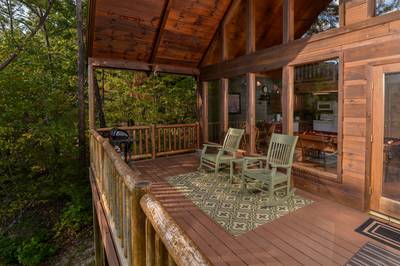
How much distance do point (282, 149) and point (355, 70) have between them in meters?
1.60

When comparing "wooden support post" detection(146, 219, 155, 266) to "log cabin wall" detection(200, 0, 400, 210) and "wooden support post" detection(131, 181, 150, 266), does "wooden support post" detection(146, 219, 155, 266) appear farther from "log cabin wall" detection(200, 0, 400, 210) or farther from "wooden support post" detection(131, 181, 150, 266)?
"log cabin wall" detection(200, 0, 400, 210)

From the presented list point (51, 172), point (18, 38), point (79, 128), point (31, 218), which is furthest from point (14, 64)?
point (31, 218)

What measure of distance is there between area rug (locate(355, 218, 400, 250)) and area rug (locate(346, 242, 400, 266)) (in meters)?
0.21

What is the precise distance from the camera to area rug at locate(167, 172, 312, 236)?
3.09 metres

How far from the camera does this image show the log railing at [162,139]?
6449 millimetres

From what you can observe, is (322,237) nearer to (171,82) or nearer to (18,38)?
(171,82)

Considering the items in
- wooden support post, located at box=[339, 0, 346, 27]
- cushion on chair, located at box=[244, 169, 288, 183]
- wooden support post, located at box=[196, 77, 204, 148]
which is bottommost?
cushion on chair, located at box=[244, 169, 288, 183]

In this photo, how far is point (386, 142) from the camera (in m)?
3.16

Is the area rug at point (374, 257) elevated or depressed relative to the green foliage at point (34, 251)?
elevated

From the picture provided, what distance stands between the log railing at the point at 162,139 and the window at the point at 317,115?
3.31 metres

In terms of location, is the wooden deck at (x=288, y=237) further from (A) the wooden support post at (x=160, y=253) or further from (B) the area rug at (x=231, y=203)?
(A) the wooden support post at (x=160, y=253)

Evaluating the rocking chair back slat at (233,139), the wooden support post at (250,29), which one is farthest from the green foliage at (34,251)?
the wooden support post at (250,29)

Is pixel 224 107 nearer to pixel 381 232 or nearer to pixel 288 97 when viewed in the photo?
pixel 288 97

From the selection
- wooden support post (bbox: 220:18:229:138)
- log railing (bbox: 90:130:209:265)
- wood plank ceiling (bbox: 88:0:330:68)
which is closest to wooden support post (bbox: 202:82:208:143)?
wooden support post (bbox: 220:18:229:138)
